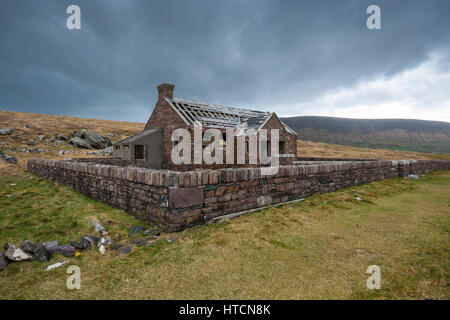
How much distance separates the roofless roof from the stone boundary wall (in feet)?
23.8

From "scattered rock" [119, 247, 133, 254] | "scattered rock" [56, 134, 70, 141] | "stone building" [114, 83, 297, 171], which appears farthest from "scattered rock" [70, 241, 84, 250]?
"scattered rock" [56, 134, 70, 141]

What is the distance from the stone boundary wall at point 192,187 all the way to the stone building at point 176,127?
6118mm

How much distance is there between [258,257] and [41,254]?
405cm

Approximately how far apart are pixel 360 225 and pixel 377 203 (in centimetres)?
318

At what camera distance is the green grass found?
307 cm

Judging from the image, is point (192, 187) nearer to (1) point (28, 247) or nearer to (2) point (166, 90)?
(1) point (28, 247)

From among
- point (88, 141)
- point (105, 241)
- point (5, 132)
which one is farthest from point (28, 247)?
point (5, 132)

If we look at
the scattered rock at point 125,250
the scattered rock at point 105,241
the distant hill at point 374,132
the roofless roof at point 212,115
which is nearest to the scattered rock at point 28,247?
the scattered rock at point 105,241

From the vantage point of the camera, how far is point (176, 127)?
14.8 metres

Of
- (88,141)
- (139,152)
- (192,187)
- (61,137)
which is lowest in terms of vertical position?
(192,187)

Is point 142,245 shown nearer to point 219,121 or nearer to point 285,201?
point 285,201

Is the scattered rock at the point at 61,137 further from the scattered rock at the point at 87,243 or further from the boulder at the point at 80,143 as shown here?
the scattered rock at the point at 87,243

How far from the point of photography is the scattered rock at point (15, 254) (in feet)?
12.3

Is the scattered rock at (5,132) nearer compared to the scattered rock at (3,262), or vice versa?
the scattered rock at (3,262)
